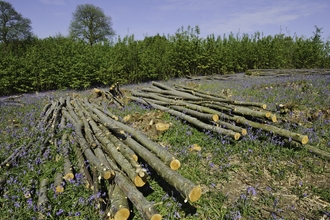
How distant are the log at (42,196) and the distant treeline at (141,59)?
46.4ft

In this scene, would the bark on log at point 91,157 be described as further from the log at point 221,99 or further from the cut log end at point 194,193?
the log at point 221,99

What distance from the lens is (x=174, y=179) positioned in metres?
3.18

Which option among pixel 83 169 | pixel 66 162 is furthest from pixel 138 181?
pixel 66 162

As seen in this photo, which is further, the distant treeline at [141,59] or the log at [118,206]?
the distant treeline at [141,59]

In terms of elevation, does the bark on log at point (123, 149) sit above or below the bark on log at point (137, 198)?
above

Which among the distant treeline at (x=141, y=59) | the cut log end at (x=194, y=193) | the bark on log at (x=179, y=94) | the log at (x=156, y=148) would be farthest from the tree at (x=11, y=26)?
the cut log end at (x=194, y=193)

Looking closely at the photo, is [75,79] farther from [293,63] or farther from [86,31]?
[86,31]

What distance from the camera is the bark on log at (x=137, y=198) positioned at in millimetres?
A: 2712

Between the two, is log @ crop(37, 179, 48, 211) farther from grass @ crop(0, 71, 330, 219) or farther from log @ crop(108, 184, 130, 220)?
log @ crop(108, 184, 130, 220)

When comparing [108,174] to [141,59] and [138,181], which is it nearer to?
[138,181]

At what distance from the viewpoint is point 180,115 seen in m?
7.17

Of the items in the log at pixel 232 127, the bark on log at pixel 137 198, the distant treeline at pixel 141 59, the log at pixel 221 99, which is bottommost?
the bark on log at pixel 137 198

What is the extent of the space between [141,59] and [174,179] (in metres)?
17.3

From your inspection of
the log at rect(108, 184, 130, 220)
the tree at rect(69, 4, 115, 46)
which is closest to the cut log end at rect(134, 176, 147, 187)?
the log at rect(108, 184, 130, 220)
